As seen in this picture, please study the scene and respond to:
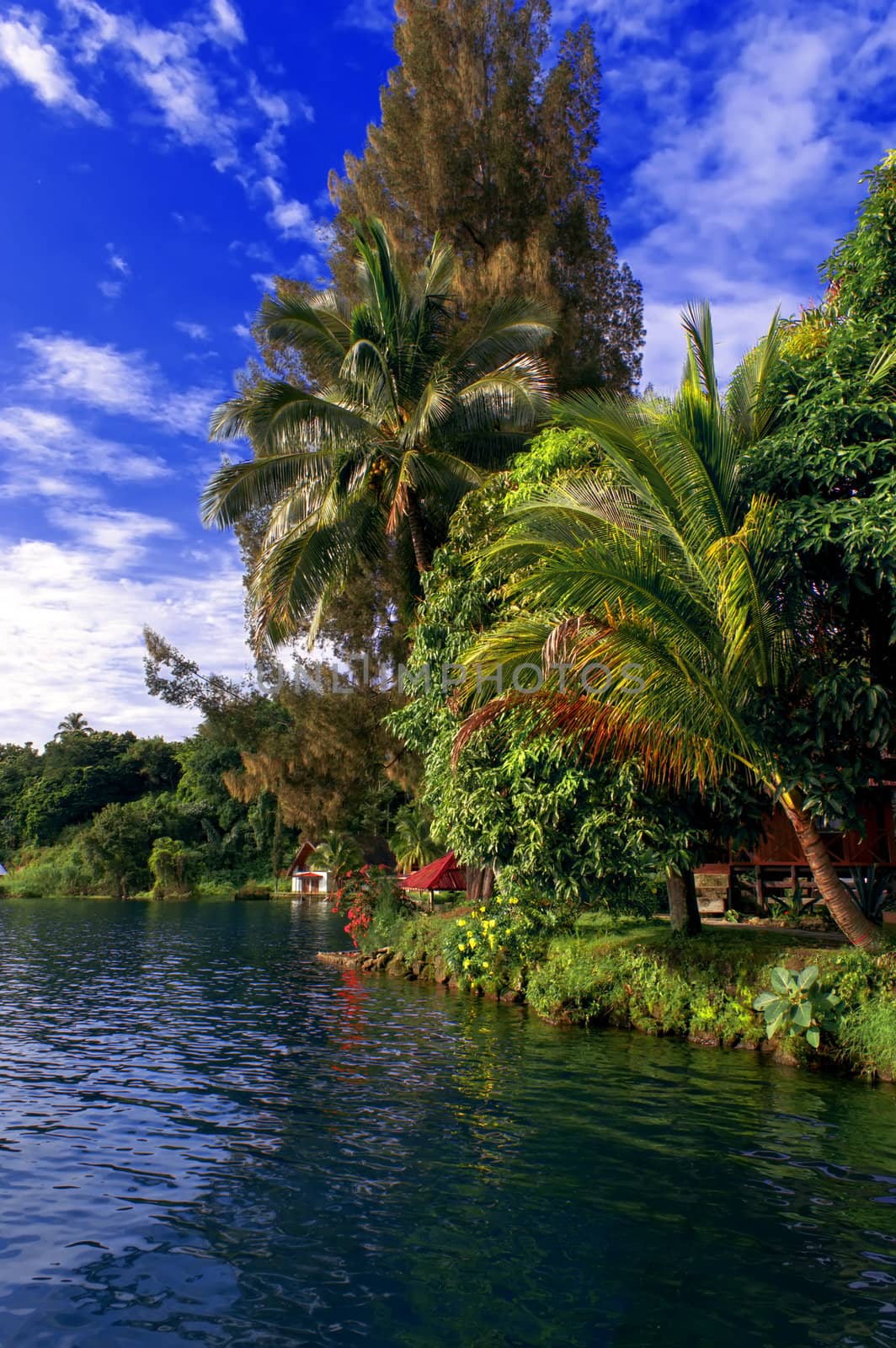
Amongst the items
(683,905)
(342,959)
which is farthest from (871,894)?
(342,959)

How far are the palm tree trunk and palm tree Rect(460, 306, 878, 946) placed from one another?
7.41 meters

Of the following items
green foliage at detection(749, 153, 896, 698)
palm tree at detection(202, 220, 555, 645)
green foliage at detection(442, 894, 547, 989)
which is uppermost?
palm tree at detection(202, 220, 555, 645)

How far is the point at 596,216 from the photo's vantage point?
25.2 m

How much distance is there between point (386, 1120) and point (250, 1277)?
3636mm

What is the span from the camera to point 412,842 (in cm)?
4706

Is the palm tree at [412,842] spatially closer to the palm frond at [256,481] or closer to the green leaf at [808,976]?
the palm frond at [256,481]

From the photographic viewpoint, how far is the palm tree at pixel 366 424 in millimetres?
18797

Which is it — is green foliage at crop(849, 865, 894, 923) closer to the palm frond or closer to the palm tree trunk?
the palm tree trunk

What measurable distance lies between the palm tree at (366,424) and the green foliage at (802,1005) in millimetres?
11249

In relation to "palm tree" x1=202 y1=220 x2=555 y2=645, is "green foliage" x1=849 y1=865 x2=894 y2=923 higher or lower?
lower

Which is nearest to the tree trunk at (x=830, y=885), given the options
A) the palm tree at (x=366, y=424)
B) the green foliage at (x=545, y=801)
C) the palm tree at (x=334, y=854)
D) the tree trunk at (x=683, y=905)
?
the green foliage at (x=545, y=801)

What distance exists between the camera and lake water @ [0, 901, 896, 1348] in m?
5.23

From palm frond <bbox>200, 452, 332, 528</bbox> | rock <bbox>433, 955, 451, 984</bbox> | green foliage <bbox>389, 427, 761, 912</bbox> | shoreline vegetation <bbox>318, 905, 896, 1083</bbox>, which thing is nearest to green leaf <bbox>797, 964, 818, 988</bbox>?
shoreline vegetation <bbox>318, 905, 896, 1083</bbox>

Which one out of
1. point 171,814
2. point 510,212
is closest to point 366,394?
point 510,212
